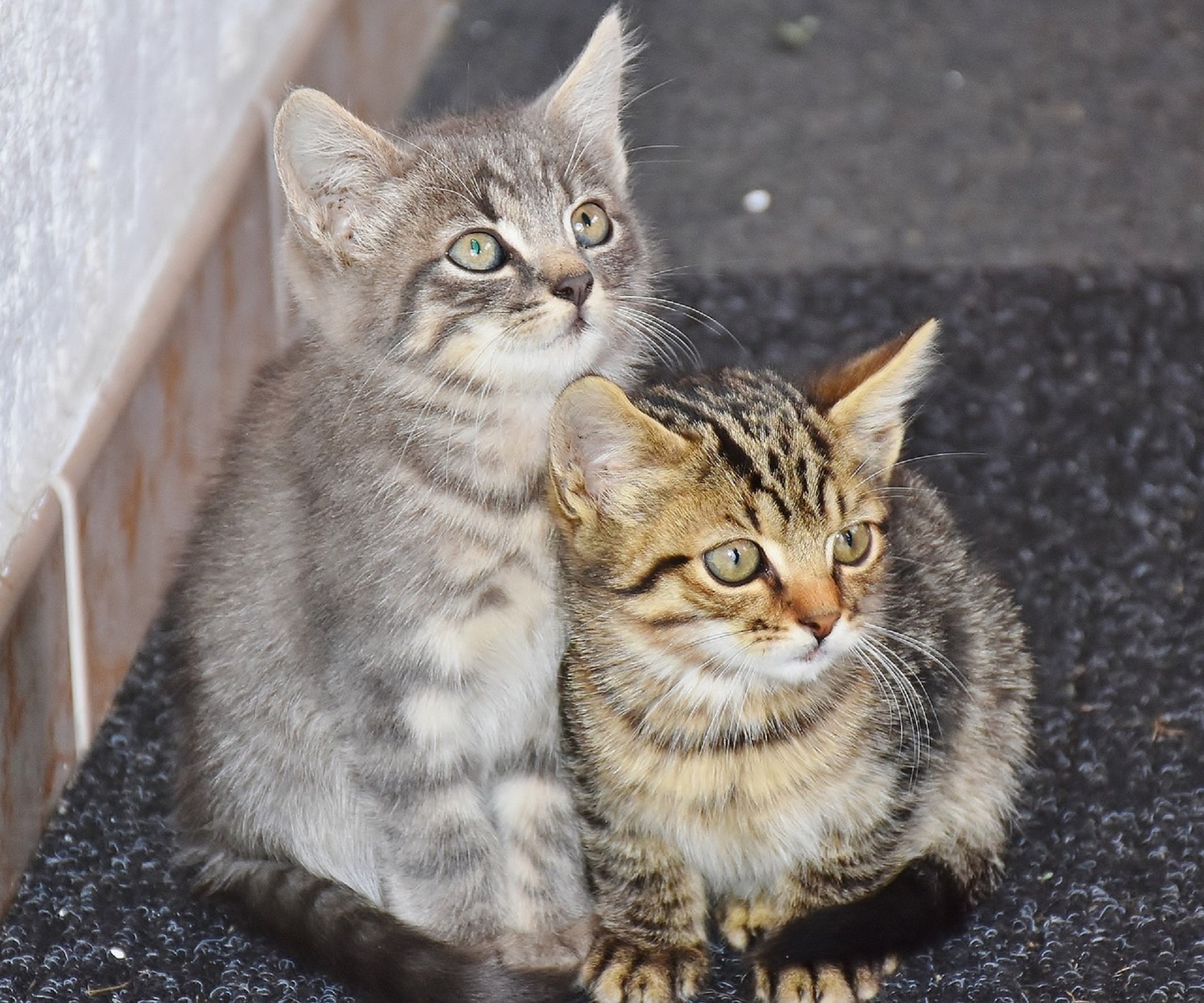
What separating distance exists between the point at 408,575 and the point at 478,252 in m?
0.39

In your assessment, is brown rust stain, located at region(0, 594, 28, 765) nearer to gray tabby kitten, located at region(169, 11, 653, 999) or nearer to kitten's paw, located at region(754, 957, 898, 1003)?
gray tabby kitten, located at region(169, 11, 653, 999)

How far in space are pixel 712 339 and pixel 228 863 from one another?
1.37 m

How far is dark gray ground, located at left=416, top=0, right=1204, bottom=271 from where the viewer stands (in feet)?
11.0

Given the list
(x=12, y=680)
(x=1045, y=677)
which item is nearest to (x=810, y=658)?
(x=1045, y=677)

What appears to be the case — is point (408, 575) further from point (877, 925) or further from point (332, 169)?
point (877, 925)

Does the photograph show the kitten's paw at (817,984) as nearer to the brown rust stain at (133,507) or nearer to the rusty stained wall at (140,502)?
the rusty stained wall at (140,502)

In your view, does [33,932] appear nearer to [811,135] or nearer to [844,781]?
[844,781]

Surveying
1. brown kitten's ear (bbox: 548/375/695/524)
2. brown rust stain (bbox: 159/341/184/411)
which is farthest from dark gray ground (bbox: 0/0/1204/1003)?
brown kitten's ear (bbox: 548/375/695/524)

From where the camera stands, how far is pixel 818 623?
1.75m

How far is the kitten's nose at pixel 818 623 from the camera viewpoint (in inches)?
69.0

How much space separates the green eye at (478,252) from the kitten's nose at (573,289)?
3.7 inches

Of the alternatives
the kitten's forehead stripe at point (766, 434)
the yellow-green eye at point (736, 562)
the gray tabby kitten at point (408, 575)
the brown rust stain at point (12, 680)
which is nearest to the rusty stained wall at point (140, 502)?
the brown rust stain at point (12, 680)

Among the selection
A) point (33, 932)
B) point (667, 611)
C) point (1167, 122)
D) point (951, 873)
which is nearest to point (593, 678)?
point (667, 611)

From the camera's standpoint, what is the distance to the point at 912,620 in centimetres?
199
